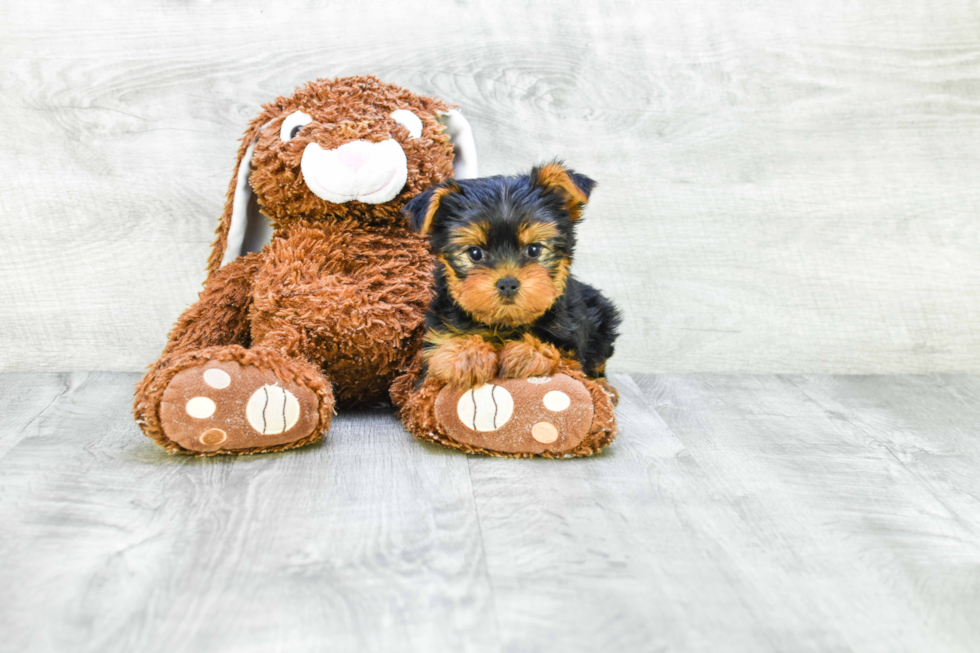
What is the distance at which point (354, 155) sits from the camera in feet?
6.17

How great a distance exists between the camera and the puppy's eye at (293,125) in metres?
1.98

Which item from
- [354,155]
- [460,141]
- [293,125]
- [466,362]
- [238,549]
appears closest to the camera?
[238,549]

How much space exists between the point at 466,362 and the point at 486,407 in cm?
10

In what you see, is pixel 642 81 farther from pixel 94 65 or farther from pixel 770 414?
pixel 94 65

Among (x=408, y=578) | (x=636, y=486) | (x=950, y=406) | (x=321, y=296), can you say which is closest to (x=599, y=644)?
(x=408, y=578)

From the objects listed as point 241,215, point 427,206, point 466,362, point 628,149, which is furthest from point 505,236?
point 628,149

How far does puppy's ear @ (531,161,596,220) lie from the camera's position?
166 centimetres

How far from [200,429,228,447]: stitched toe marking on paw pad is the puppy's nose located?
0.63m

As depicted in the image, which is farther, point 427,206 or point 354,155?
point 354,155

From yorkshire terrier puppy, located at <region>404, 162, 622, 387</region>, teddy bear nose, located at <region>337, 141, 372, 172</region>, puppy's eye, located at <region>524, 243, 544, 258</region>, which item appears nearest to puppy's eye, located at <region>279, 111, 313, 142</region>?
teddy bear nose, located at <region>337, 141, 372, 172</region>

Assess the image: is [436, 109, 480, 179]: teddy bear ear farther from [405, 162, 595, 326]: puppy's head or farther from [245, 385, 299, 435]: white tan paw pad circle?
[245, 385, 299, 435]: white tan paw pad circle

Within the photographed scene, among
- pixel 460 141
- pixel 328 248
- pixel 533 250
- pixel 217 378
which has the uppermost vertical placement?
pixel 460 141

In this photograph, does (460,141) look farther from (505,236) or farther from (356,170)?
(505,236)

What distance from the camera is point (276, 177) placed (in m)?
1.97
